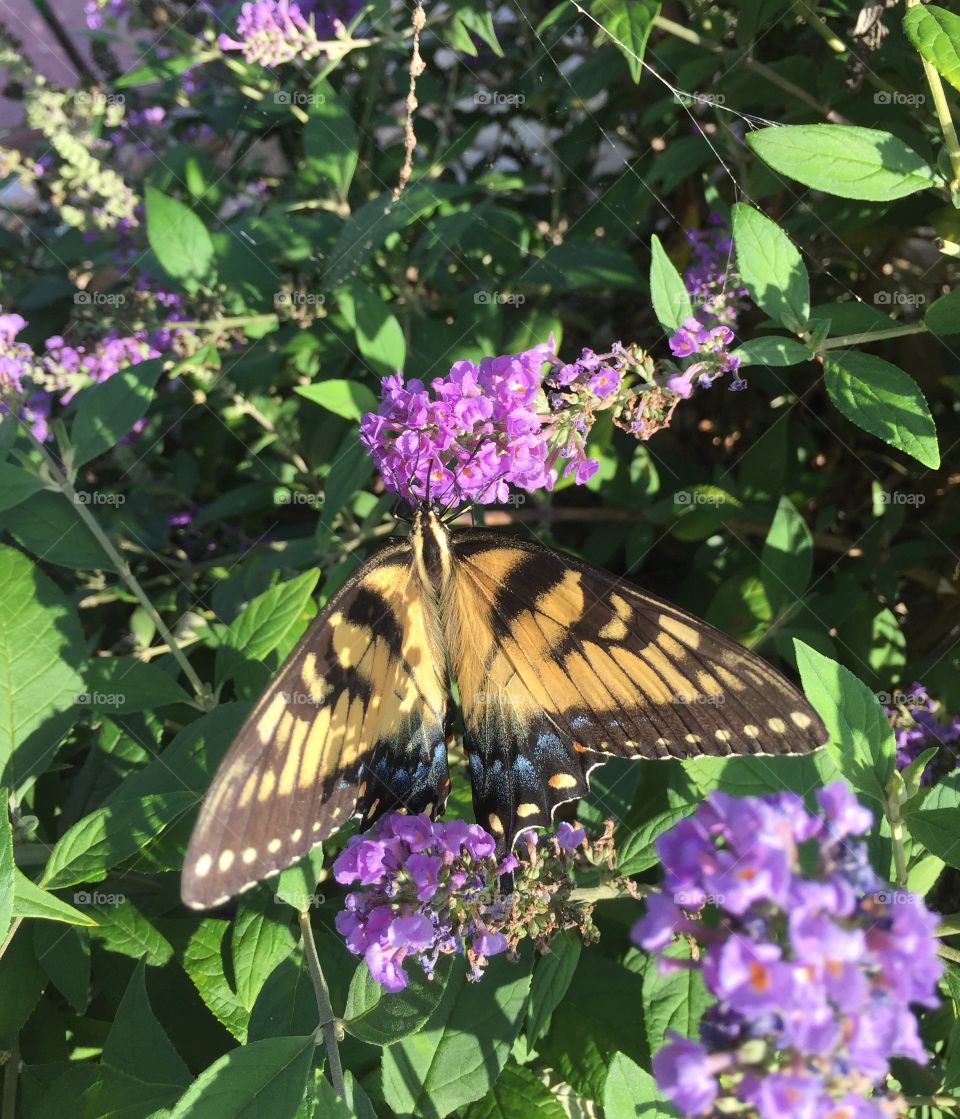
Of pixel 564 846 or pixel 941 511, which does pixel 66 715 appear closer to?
pixel 564 846

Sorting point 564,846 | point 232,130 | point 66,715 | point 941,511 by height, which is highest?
point 232,130

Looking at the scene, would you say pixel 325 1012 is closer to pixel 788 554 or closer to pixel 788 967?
pixel 788 967

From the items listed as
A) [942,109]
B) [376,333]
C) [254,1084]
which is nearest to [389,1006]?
[254,1084]

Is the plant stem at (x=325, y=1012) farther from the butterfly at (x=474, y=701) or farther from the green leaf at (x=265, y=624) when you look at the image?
the green leaf at (x=265, y=624)

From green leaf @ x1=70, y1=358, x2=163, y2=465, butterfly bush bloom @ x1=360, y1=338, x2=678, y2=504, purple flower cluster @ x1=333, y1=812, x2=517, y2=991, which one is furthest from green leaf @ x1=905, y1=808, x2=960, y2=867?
green leaf @ x1=70, y1=358, x2=163, y2=465

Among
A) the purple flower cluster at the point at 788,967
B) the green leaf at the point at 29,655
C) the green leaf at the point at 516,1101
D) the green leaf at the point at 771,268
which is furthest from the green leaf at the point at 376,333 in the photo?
the purple flower cluster at the point at 788,967

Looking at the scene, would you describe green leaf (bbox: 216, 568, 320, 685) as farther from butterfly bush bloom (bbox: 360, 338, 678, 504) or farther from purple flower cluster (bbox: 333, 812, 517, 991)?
purple flower cluster (bbox: 333, 812, 517, 991)

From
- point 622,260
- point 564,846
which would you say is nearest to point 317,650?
point 564,846
